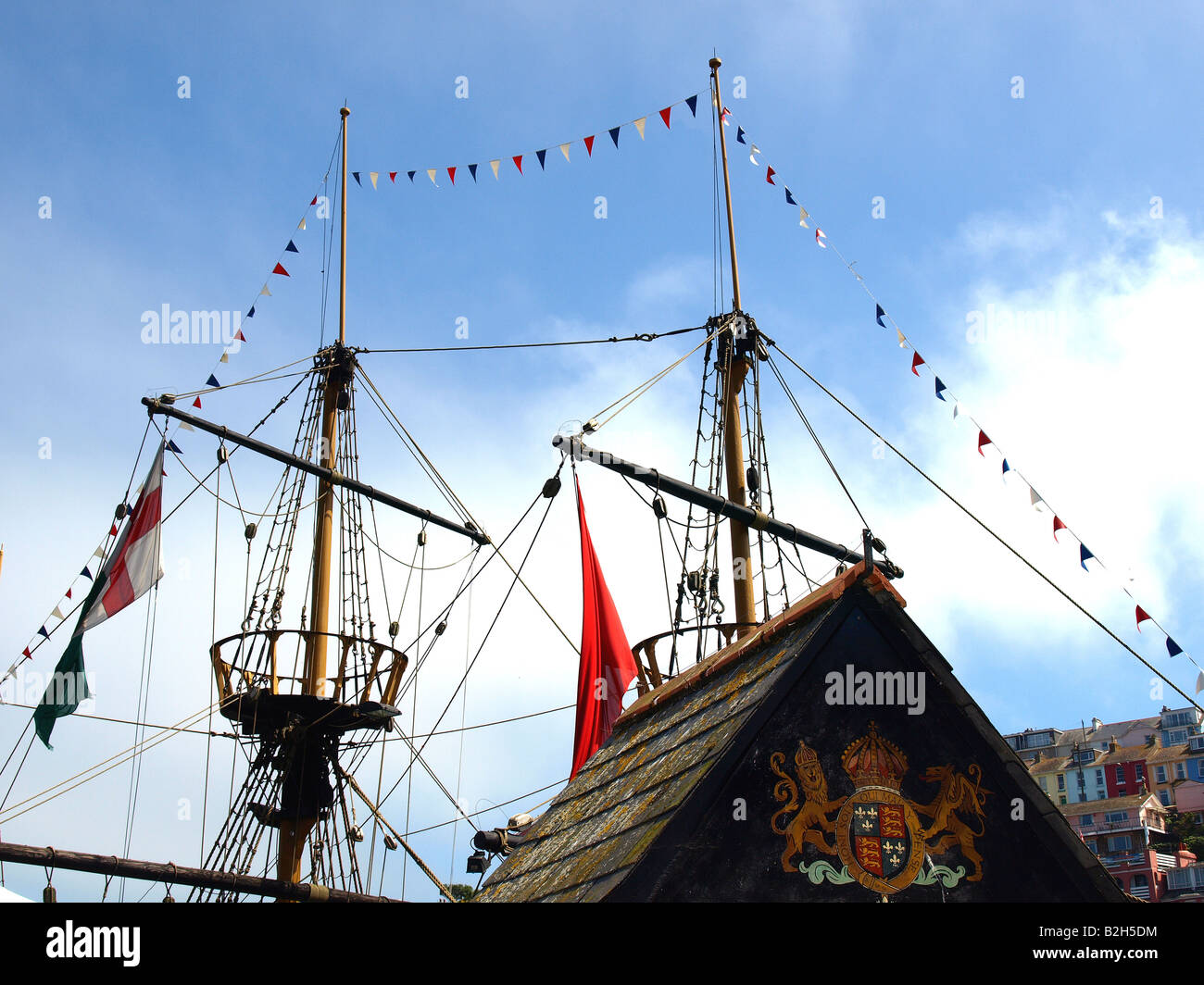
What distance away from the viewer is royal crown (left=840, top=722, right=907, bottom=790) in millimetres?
4855

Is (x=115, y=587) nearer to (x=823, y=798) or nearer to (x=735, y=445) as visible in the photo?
(x=735, y=445)

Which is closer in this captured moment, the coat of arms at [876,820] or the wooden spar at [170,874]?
the coat of arms at [876,820]

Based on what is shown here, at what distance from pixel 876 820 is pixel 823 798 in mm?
213

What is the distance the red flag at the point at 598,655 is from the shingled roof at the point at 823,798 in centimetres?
1236

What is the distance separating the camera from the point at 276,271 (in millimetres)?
27141

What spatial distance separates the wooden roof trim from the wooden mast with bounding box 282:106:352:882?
21.5 meters

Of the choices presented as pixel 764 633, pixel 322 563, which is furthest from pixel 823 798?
pixel 322 563

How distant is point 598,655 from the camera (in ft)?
61.6

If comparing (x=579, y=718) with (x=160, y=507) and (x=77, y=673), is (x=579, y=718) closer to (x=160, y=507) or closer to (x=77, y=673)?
(x=77, y=673)

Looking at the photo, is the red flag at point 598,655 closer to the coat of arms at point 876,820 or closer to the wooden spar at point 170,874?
the wooden spar at point 170,874

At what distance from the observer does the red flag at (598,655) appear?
17.9 m

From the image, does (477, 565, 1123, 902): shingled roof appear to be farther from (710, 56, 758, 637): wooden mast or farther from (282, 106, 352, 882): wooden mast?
(282, 106, 352, 882): wooden mast

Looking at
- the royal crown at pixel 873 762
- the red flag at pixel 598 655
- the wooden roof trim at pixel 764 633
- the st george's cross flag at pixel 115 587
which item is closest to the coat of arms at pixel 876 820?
the royal crown at pixel 873 762
